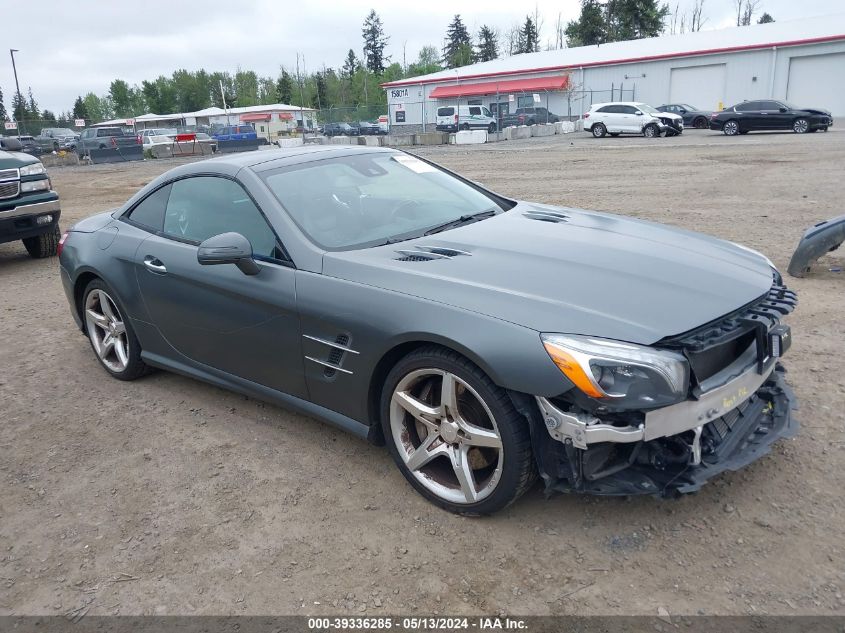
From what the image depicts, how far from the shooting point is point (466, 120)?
38.8 meters

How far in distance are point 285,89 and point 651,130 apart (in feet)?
272

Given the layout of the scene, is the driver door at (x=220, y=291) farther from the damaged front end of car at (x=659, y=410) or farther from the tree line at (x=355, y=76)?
the tree line at (x=355, y=76)

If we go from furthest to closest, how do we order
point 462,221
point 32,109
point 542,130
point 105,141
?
1. point 32,109
2. point 542,130
3. point 105,141
4. point 462,221

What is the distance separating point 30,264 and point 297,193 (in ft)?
22.5

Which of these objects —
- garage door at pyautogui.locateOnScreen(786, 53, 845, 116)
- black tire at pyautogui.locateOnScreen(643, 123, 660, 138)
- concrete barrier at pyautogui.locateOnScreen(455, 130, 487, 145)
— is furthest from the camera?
garage door at pyautogui.locateOnScreen(786, 53, 845, 116)

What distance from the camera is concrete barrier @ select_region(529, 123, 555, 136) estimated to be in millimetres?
36719

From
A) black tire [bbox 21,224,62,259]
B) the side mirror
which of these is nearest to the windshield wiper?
the side mirror

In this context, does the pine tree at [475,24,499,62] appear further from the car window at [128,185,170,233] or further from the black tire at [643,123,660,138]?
the car window at [128,185,170,233]

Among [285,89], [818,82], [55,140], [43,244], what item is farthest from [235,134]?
[285,89]

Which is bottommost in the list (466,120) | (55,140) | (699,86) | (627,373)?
(627,373)

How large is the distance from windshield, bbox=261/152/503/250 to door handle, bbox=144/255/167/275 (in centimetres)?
86

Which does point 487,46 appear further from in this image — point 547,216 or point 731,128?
point 547,216

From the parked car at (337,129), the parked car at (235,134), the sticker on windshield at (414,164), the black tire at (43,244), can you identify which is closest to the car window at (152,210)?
the sticker on windshield at (414,164)

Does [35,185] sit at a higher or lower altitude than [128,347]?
higher
